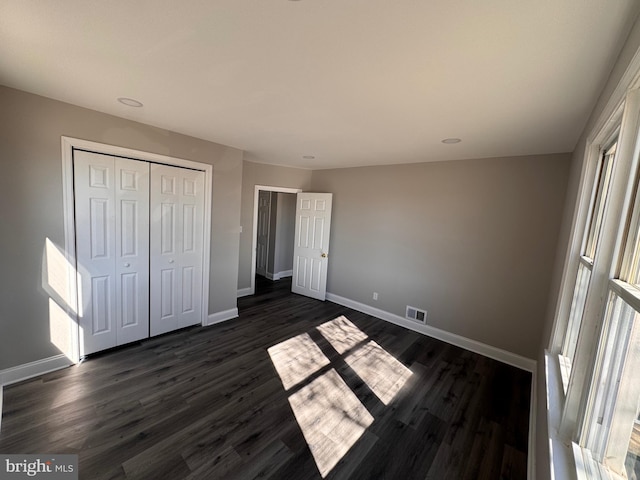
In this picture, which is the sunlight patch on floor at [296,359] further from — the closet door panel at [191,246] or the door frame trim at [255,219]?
the door frame trim at [255,219]

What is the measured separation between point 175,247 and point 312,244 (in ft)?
8.10

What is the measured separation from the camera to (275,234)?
6.15 meters

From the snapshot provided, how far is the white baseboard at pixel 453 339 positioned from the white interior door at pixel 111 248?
3.27m

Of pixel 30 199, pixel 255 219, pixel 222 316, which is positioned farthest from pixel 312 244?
pixel 30 199

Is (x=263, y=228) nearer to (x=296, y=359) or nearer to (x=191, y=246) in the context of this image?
(x=191, y=246)

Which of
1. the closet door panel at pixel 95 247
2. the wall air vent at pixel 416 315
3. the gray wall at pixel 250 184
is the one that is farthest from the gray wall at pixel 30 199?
the wall air vent at pixel 416 315

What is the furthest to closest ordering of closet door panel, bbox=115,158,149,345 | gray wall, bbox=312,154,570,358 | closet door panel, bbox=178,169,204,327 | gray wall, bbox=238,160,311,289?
gray wall, bbox=238,160,311,289 < closet door panel, bbox=178,169,204,327 < gray wall, bbox=312,154,570,358 < closet door panel, bbox=115,158,149,345

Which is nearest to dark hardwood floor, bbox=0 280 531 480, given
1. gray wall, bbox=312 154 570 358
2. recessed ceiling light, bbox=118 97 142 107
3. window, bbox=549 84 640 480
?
gray wall, bbox=312 154 570 358

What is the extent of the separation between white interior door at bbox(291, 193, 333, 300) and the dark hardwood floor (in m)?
1.71

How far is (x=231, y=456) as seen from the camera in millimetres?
1780

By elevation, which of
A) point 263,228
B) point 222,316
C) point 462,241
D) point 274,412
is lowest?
point 274,412

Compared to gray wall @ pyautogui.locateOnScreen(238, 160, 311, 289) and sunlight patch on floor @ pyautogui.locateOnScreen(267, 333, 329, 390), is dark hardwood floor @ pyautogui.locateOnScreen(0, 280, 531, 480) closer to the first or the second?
sunlight patch on floor @ pyautogui.locateOnScreen(267, 333, 329, 390)

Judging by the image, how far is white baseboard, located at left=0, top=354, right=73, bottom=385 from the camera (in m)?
2.25

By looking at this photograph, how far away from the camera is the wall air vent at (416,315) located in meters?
3.86
